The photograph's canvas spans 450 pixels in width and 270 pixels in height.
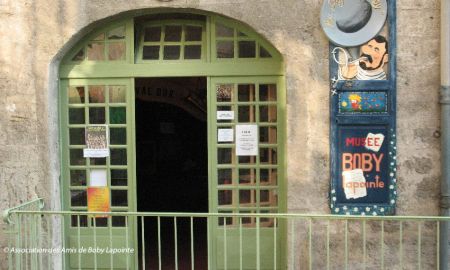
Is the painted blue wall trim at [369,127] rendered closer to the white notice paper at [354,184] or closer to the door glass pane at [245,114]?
the white notice paper at [354,184]

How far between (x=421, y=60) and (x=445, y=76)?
0.32 metres

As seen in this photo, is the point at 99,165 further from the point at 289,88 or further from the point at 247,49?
the point at 289,88

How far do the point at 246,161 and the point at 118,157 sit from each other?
1575mm

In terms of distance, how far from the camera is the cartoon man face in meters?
6.20

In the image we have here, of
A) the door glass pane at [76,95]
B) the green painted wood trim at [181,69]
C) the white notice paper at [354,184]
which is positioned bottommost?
the white notice paper at [354,184]

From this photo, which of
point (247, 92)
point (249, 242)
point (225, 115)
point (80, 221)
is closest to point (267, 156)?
point (225, 115)

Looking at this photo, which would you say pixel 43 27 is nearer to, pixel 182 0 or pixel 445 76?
pixel 182 0

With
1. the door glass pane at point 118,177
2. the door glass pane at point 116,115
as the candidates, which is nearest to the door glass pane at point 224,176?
the door glass pane at point 118,177

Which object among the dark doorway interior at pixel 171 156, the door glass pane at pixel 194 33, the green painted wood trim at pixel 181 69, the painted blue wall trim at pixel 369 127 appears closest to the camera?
the painted blue wall trim at pixel 369 127

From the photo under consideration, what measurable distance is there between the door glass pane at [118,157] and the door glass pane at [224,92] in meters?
1.35

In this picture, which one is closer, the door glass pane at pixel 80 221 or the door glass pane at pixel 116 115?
the door glass pane at pixel 116 115

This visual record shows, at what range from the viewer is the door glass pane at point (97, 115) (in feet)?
22.3

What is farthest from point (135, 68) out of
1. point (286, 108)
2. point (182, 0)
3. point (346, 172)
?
point (346, 172)

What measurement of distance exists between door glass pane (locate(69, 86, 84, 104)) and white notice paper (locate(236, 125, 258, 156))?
1.98 m
